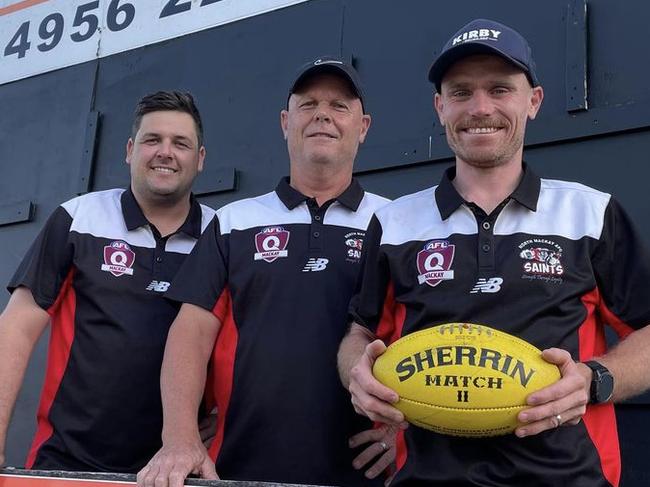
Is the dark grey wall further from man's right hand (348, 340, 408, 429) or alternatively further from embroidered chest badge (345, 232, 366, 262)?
man's right hand (348, 340, 408, 429)

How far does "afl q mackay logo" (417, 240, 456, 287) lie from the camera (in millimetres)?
1521

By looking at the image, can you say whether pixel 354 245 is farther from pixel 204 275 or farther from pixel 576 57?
pixel 576 57

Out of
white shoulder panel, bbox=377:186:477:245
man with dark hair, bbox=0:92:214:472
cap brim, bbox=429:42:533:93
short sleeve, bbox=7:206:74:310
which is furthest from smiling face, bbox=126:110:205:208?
cap brim, bbox=429:42:533:93

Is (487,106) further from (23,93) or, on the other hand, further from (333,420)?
(23,93)

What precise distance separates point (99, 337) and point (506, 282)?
3.77 feet

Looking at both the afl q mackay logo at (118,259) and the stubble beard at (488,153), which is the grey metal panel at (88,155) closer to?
the afl q mackay logo at (118,259)

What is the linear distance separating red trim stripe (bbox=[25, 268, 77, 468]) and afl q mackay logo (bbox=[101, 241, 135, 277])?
0.11 m

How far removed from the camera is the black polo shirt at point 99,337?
6.71 ft

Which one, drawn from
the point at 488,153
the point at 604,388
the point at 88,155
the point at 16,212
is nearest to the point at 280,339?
the point at 488,153

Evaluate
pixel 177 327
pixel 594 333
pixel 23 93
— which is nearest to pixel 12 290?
pixel 177 327

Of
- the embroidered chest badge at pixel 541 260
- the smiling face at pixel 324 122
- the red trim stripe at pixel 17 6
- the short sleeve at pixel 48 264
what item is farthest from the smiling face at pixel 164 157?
the red trim stripe at pixel 17 6

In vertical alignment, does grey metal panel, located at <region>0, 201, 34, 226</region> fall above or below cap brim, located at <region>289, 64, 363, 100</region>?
below

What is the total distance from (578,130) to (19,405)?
241 centimetres

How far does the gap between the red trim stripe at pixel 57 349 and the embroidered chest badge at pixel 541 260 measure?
1261 mm
